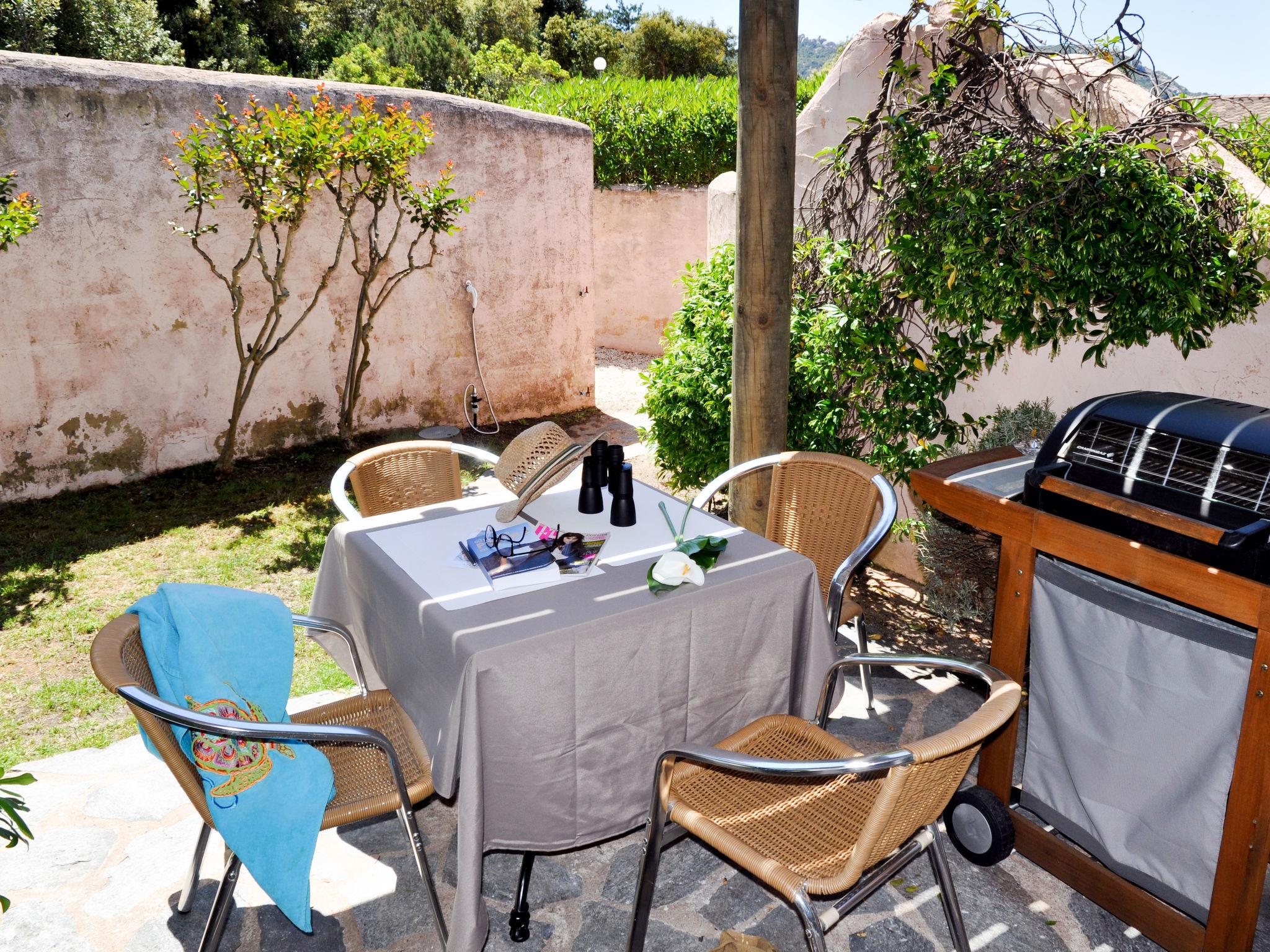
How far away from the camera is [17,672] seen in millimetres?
4004

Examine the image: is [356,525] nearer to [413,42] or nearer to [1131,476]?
[1131,476]

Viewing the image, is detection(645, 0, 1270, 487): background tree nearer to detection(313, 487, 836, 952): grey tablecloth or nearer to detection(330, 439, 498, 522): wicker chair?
detection(330, 439, 498, 522): wicker chair

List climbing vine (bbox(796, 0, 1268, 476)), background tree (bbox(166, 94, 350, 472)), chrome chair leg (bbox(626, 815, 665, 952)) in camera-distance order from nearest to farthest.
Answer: chrome chair leg (bbox(626, 815, 665, 952))
climbing vine (bbox(796, 0, 1268, 476))
background tree (bbox(166, 94, 350, 472))

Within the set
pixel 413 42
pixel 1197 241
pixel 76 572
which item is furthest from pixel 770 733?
pixel 413 42

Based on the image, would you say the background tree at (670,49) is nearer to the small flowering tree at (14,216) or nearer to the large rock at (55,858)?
the small flowering tree at (14,216)

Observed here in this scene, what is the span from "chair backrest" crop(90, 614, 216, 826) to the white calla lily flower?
1.21m

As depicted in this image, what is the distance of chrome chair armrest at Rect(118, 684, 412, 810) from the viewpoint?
1998 millimetres

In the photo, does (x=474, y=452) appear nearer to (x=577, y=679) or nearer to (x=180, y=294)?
(x=577, y=679)

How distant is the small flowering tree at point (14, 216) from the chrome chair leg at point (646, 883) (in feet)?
13.4

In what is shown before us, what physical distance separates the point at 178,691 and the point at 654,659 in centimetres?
113

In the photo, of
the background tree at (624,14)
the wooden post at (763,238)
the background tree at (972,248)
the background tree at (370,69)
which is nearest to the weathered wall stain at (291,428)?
the background tree at (972,248)

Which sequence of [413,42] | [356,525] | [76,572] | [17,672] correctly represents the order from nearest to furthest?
[356,525], [17,672], [76,572], [413,42]

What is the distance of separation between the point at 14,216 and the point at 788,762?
443 centimetres

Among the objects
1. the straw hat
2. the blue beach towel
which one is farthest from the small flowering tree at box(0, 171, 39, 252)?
the blue beach towel
